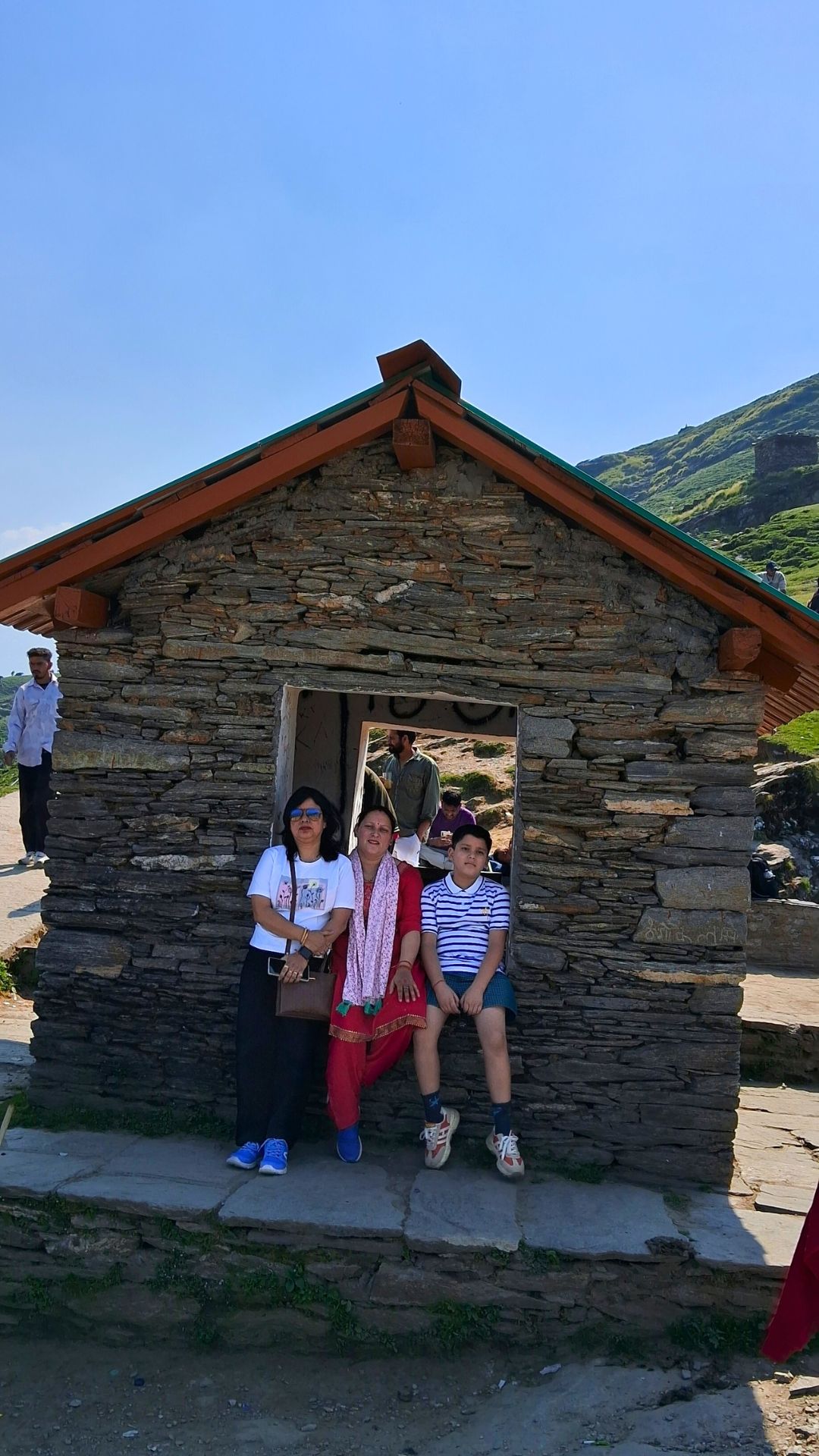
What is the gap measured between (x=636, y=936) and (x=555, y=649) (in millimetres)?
1595

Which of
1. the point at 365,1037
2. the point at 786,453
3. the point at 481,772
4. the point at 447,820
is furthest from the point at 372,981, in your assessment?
the point at 786,453

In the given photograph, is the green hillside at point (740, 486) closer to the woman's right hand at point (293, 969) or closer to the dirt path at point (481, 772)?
the dirt path at point (481, 772)

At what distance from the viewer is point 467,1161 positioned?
536cm

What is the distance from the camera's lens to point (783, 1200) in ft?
17.3

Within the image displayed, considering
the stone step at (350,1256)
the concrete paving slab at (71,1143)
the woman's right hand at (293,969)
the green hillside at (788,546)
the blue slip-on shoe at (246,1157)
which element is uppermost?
the green hillside at (788,546)

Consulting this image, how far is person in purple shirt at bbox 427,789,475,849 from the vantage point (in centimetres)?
883

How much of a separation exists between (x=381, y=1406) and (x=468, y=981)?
1.91 meters

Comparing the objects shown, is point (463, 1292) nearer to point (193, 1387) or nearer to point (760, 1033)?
point (193, 1387)

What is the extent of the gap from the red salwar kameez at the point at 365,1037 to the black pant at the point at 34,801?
5.29m

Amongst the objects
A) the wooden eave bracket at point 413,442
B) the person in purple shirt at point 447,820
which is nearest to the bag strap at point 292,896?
the wooden eave bracket at point 413,442

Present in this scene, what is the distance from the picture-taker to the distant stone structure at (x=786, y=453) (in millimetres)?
59750

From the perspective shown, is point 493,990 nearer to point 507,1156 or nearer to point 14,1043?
point 507,1156

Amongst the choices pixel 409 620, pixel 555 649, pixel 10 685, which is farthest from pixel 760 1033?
pixel 10 685

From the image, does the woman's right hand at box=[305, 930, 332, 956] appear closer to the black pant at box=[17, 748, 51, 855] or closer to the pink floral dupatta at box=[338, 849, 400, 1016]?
the pink floral dupatta at box=[338, 849, 400, 1016]
